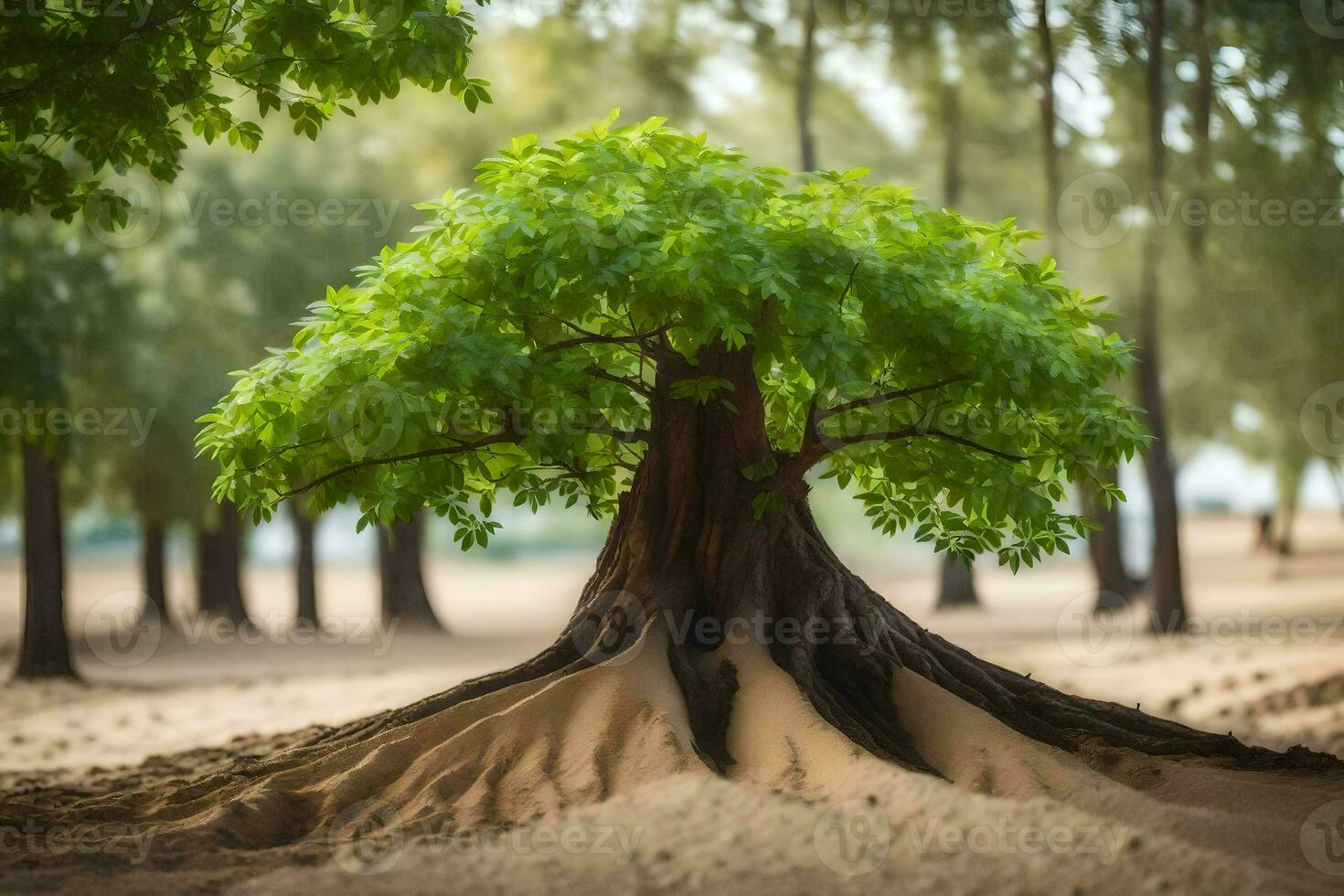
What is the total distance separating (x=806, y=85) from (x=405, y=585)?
12.7 m

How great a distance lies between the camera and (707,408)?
918cm

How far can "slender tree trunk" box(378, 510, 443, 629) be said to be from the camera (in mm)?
25578

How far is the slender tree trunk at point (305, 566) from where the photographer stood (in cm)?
2588

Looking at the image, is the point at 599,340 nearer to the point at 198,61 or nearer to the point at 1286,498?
the point at 198,61

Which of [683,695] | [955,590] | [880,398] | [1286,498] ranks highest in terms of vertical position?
[880,398]

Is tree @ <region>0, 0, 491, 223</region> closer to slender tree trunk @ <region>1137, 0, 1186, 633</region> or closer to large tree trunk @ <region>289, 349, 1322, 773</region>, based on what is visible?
large tree trunk @ <region>289, 349, 1322, 773</region>

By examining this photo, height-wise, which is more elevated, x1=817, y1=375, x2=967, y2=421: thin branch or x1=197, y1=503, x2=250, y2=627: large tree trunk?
x1=817, y1=375, x2=967, y2=421: thin branch

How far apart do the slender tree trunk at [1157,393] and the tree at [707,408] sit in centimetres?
1027

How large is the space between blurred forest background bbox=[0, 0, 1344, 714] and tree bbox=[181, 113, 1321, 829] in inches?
363

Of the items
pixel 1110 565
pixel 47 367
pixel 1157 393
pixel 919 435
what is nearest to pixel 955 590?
pixel 1110 565

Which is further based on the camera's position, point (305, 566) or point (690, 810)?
point (305, 566)

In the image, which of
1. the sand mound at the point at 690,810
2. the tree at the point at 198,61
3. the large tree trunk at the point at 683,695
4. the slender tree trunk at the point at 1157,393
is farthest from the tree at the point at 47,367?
the slender tree trunk at the point at 1157,393

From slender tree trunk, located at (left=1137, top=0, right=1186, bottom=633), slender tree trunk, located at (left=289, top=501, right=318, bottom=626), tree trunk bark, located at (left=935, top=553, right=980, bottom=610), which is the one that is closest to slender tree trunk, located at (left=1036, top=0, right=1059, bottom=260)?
slender tree trunk, located at (left=1137, top=0, right=1186, bottom=633)

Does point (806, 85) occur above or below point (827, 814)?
above
